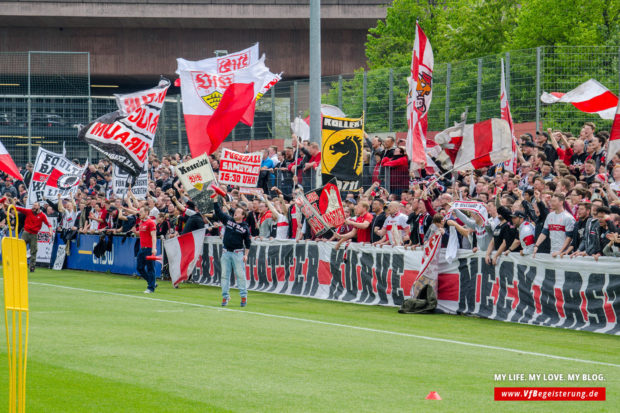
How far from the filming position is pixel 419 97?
22000mm

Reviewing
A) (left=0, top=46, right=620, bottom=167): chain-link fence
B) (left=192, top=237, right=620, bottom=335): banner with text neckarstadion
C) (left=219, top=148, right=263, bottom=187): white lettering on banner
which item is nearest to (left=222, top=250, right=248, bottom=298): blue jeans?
(left=192, top=237, right=620, bottom=335): banner with text neckarstadion

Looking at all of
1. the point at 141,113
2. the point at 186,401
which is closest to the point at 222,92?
the point at 141,113

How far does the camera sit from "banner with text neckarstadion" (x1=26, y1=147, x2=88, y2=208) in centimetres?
3228

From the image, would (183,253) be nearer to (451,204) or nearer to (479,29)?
(451,204)

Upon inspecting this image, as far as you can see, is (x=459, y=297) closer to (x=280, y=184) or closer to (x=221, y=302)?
(x=221, y=302)

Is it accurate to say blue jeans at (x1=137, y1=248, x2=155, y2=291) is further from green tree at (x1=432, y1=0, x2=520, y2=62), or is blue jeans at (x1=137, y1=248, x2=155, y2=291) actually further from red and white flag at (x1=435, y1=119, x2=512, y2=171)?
green tree at (x1=432, y1=0, x2=520, y2=62)

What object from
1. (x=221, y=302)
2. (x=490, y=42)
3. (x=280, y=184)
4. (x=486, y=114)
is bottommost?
(x=221, y=302)

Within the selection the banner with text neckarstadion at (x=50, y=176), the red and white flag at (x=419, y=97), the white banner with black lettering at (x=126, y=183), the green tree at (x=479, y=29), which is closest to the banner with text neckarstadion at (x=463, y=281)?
the red and white flag at (x=419, y=97)

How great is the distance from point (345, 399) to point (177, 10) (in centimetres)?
4676

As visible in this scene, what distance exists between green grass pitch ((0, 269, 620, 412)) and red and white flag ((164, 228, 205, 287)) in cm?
528

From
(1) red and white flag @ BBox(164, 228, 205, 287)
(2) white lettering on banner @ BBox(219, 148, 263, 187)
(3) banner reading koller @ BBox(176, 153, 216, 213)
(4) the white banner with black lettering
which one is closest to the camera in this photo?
(3) banner reading koller @ BBox(176, 153, 216, 213)

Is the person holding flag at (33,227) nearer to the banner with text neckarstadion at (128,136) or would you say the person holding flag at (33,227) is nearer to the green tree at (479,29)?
the banner with text neckarstadion at (128,136)

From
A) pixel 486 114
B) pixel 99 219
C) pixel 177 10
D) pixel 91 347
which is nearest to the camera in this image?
pixel 91 347

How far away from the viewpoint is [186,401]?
9891mm
